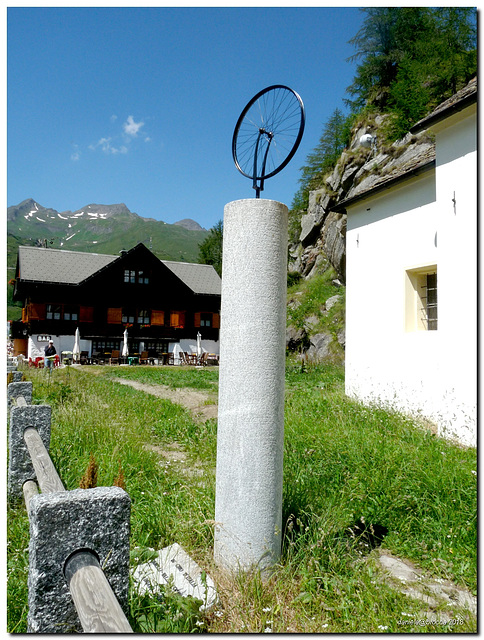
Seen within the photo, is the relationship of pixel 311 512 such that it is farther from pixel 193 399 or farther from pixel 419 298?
pixel 193 399

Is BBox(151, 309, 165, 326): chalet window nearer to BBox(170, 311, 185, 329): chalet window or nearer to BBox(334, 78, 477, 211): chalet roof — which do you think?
BBox(170, 311, 185, 329): chalet window

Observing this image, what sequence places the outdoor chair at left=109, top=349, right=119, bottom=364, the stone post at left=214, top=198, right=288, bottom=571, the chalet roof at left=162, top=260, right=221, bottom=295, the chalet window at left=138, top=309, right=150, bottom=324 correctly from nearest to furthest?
the stone post at left=214, top=198, right=288, bottom=571
the outdoor chair at left=109, top=349, right=119, bottom=364
the chalet window at left=138, top=309, right=150, bottom=324
the chalet roof at left=162, top=260, right=221, bottom=295

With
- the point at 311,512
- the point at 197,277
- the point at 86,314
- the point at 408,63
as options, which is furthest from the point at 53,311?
the point at 311,512

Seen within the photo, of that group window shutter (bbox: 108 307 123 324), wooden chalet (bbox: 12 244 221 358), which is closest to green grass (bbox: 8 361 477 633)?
wooden chalet (bbox: 12 244 221 358)

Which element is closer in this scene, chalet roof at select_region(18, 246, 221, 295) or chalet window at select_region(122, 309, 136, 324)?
chalet roof at select_region(18, 246, 221, 295)

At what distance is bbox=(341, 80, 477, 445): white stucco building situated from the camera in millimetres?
6277

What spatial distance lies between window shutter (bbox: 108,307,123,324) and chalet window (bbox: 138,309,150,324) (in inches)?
55.6

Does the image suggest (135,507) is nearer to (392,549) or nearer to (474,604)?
(392,549)

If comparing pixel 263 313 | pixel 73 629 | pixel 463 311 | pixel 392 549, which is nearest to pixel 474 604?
pixel 392 549

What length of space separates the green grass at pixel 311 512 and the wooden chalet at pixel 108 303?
2503 cm

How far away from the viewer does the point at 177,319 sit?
112ft

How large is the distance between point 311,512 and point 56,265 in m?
31.6

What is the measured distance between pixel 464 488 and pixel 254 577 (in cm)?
250

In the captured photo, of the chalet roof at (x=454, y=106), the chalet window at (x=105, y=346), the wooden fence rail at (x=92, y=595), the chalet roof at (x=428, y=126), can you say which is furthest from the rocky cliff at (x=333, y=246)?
the wooden fence rail at (x=92, y=595)
